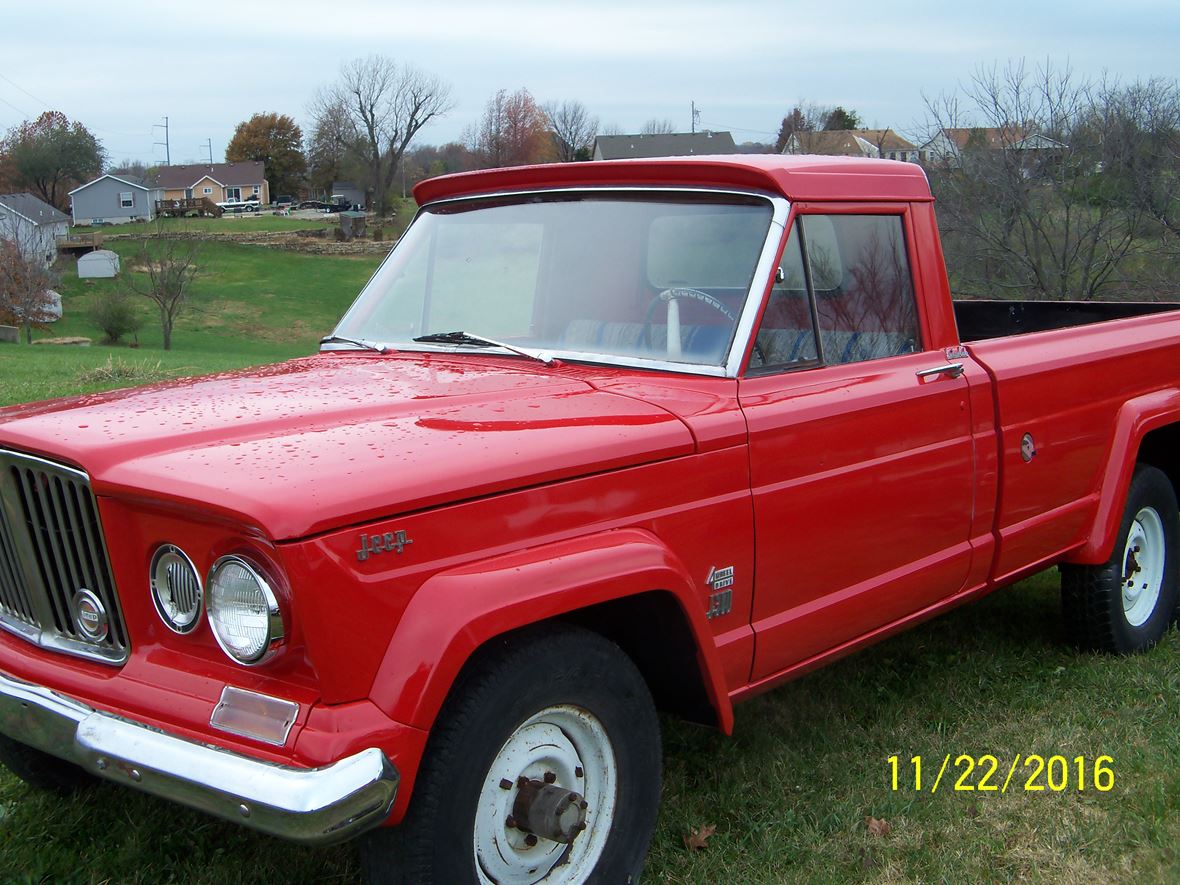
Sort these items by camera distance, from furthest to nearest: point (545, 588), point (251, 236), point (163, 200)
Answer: point (163, 200) < point (251, 236) < point (545, 588)

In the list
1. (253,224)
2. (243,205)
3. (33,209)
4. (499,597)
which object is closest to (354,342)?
(499,597)

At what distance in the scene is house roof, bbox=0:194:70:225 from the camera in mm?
63500

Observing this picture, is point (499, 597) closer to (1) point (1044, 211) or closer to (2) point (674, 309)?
(2) point (674, 309)

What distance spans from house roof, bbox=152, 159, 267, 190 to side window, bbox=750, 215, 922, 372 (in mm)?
98907

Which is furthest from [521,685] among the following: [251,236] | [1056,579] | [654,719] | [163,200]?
[163,200]

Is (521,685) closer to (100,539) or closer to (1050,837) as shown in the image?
(100,539)

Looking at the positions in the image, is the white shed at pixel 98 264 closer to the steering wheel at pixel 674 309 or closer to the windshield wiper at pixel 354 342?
the windshield wiper at pixel 354 342

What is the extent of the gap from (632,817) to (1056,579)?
388 centimetres

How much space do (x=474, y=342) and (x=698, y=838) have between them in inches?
65.4

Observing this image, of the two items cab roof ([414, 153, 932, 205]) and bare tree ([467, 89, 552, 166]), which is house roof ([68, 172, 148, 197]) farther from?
cab roof ([414, 153, 932, 205])

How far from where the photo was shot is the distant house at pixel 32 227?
152 feet

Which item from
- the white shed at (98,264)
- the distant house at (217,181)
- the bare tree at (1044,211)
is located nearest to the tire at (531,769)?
the bare tree at (1044,211)

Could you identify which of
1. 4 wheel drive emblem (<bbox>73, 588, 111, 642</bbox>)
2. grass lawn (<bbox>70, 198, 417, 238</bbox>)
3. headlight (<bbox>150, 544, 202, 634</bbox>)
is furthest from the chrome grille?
grass lawn (<bbox>70, 198, 417, 238</bbox>)

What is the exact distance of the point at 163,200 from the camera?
303 feet
